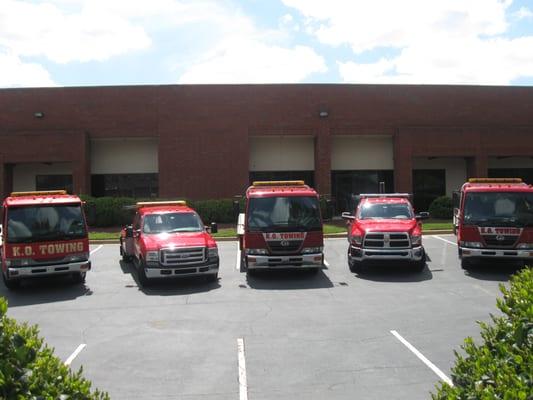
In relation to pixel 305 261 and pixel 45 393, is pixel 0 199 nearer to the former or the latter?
pixel 305 261

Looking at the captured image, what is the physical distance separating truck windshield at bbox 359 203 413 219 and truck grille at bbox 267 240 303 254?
114 inches

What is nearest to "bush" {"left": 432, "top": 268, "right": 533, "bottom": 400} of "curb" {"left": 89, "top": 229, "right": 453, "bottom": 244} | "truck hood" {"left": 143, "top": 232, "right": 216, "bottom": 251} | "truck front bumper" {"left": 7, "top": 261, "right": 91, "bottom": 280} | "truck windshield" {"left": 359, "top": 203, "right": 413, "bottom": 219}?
"truck hood" {"left": 143, "top": 232, "right": 216, "bottom": 251}

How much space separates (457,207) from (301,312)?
806cm

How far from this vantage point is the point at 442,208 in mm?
27266

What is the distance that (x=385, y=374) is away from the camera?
6.64 metres

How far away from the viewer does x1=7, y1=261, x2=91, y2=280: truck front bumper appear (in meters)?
12.4

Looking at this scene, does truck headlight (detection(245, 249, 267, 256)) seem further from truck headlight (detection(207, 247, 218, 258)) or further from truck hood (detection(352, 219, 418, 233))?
truck hood (detection(352, 219, 418, 233))

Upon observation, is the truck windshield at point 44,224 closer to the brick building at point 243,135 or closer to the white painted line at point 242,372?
the white painted line at point 242,372

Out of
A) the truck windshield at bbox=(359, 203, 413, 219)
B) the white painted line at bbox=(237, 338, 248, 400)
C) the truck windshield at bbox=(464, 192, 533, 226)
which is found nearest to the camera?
the white painted line at bbox=(237, 338, 248, 400)

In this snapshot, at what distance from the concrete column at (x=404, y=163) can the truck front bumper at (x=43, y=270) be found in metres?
19.6

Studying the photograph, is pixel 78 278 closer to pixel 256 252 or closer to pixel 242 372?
pixel 256 252

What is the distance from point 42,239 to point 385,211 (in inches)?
364

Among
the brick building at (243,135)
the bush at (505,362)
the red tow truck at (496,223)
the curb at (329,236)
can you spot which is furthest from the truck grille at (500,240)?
the brick building at (243,135)

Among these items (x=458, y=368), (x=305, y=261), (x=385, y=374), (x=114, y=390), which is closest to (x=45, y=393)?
(x=458, y=368)
